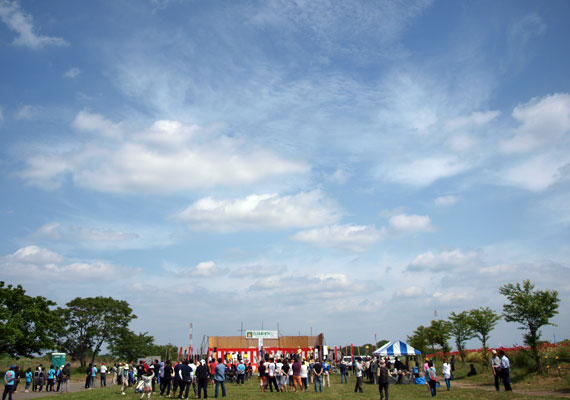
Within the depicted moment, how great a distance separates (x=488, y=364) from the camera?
93.2ft

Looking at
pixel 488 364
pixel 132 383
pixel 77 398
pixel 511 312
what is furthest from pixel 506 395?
pixel 132 383

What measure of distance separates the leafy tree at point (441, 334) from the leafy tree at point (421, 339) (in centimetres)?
284

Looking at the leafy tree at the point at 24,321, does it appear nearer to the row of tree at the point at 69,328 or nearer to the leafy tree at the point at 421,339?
the row of tree at the point at 69,328

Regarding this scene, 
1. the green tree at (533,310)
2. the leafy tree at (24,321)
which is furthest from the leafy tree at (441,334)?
the leafy tree at (24,321)

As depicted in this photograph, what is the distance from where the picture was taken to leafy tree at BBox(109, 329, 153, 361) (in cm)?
5244

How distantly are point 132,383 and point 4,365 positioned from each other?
1008 inches

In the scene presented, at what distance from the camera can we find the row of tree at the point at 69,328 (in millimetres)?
35531

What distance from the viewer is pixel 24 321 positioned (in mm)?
36875

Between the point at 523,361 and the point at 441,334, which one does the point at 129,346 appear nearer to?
the point at 441,334

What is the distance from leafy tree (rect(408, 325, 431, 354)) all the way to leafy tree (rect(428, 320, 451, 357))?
284 cm

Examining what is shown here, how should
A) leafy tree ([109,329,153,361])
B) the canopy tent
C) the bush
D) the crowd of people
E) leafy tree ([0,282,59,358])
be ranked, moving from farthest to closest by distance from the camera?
leafy tree ([109,329,153,361])
leafy tree ([0,282,59,358])
the canopy tent
the bush
the crowd of people

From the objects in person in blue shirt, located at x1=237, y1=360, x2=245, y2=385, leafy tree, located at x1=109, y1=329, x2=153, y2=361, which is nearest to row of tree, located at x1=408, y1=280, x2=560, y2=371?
person in blue shirt, located at x1=237, y1=360, x2=245, y2=385

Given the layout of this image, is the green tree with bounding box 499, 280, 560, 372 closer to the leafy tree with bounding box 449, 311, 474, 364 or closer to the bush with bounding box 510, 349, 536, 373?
the bush with bounding box 510, 349, 536, 373

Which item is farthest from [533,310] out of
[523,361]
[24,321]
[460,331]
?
[24,321]
